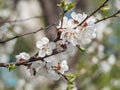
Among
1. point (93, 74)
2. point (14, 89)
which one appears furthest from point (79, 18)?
point (14, 89)

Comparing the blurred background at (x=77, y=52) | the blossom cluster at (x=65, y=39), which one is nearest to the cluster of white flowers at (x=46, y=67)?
the blossom cluster at (x=65, y=39)

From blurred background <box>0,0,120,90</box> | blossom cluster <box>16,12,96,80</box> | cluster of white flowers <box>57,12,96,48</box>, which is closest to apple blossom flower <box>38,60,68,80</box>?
blossom cluster <box>16,12,96,80</box>

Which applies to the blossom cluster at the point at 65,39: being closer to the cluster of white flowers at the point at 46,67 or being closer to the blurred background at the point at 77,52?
the cluster of white flowers at the point at 46,67

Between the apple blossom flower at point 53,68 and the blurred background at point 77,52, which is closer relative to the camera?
the apple blossom flower at point 53,68

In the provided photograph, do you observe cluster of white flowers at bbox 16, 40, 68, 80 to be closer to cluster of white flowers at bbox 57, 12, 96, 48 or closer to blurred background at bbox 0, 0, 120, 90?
cluster of white flowers at bbox 57, 12, 96, 48

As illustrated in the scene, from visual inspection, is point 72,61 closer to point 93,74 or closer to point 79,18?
point 93,74

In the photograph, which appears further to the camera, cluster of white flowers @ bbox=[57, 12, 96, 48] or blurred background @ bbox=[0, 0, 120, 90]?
blurred background @ bbox=[0, 0, 120, 90]

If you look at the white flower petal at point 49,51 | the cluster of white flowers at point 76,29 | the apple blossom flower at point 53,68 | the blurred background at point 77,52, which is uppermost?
the blurred background at point 77,52

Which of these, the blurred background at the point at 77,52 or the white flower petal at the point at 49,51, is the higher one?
the blurred background at the point at 77,52
